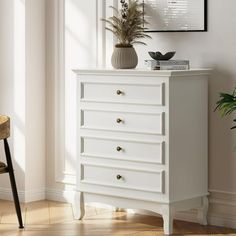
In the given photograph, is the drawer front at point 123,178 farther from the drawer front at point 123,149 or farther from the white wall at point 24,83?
the white wall at point 24,83

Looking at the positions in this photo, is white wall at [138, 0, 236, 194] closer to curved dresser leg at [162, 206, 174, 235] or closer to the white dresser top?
the white dresser top

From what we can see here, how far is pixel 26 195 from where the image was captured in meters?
5.40

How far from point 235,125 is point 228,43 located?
0.51m

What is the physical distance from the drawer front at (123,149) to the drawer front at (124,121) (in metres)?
0.08

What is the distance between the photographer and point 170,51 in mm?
4812

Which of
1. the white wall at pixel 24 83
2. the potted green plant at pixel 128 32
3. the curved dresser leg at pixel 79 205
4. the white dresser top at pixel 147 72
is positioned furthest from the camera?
the white wall at pixel 24 83

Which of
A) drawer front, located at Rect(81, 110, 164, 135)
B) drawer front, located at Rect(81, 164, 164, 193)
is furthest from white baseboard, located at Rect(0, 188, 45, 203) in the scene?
drawer front, located at Rect(81, 110, 164, 135)

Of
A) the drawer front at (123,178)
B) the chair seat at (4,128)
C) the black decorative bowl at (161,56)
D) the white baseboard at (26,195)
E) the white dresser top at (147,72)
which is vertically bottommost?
the white baseboard at (26,195)

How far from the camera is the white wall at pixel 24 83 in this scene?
5.33 m

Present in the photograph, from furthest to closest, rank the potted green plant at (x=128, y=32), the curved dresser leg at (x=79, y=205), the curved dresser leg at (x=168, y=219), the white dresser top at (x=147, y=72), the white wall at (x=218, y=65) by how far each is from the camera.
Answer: the curved dresser leg at (x=79, y=205) → the potted green plant at (x=128, y=32) → the white wall at (x=218, y=65) → the curved dresser leg at (x=168, y=219) → the white dresser top at (x=147, y=72)

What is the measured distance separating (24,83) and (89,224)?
3.96ft

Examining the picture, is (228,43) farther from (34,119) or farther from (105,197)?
(34,119)

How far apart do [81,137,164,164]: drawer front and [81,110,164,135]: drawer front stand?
78mm

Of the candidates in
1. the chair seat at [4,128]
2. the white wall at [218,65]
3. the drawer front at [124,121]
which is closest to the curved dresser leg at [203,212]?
the white wall at [218,65]
